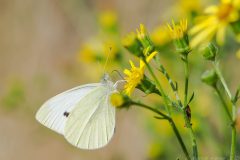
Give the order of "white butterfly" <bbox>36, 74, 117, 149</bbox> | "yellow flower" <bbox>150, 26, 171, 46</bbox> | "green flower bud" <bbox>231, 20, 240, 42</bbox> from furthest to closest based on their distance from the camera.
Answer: "yellow flower" <bbox>150, 26, 171, 46</bbox> < "white butterfly" <bbox>36, 74, 117, 149</bbox> < "green flower bud" <bbox>231, 20, 240, 42</bbox>

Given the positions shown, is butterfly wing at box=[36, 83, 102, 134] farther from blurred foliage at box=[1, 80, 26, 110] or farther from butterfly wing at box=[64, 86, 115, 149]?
blurred foliage at box=[1, 80, 26, 110]

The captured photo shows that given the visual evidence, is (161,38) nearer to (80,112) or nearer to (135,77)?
(80,112)

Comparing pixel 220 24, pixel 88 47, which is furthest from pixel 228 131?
pixel 220 24

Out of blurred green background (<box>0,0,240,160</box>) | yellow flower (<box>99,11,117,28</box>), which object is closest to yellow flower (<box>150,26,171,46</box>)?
blurred green background (<box>0,0,240,160</box>)

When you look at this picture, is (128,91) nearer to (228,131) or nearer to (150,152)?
(228,131)

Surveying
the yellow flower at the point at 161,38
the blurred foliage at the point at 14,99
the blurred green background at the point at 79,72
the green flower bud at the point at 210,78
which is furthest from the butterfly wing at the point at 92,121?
the blurred foliage at the point at 14,99

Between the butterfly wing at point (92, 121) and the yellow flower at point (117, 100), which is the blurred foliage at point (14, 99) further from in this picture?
the yellow flower at point (117, 100)
